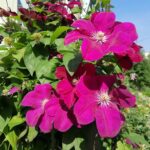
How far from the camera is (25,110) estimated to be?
6.25ft

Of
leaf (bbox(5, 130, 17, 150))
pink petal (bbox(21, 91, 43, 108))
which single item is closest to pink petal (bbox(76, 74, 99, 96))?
pink petal (bbox(21, 91, 43, 108))

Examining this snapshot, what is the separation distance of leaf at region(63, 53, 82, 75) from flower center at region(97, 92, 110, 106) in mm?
125

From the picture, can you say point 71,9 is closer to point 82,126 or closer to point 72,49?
point 72,49

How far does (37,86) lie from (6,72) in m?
0.27

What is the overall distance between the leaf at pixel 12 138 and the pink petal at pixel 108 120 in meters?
0.49

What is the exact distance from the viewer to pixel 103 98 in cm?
158

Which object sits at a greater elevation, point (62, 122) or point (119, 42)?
point (119, 42)

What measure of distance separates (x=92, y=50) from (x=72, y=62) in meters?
0.12

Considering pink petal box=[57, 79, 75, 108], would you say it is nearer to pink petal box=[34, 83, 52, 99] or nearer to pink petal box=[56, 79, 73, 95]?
pink petal box=[56, 79, 73, 95]

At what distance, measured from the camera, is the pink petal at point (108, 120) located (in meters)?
1.52

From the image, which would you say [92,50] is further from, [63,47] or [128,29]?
[63,47]

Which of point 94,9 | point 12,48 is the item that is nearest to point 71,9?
point 94,9

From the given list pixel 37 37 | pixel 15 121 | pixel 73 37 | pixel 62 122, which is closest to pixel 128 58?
pixel 73 37

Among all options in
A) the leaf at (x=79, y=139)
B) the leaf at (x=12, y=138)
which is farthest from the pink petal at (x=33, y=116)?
the leaf at (x=12, y=138)
